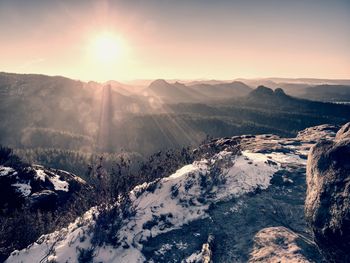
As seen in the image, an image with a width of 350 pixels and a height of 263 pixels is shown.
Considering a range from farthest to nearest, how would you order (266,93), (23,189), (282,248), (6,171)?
(266,93) → (6,171) → (23,189) → (282,248)

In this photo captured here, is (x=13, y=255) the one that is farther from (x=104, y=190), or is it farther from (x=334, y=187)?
(x=334, y=187)

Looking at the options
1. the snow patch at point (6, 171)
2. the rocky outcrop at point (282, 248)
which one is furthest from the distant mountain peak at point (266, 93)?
the rocky outcrop at point (282, 248)

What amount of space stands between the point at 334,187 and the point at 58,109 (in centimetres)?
16253

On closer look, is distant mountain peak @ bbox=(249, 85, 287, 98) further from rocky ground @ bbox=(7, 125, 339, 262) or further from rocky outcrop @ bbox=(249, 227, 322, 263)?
rocky outcrop @ bbox=(249, 227, 322, 263)

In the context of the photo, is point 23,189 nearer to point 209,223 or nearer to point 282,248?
point 209,223

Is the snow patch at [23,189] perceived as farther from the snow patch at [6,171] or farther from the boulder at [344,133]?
the boulder at [344,133]

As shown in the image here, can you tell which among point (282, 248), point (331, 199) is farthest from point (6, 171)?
point (331, 199)

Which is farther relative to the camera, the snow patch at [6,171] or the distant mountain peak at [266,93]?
the distant mountain peak at [266,93]

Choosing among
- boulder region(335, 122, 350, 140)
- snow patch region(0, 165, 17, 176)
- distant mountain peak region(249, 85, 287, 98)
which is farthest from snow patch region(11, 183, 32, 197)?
distant mountain peak region(249, 85, 287, 98)

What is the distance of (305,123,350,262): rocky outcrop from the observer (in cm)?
791

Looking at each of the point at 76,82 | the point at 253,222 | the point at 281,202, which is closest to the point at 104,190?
the point at 253,222

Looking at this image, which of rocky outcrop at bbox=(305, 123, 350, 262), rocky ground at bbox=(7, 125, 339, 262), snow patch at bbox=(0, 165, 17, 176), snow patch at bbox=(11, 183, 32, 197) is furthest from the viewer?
snow patch at bbox=(0, 165, 17, 176)

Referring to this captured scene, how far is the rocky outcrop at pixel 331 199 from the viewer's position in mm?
7914

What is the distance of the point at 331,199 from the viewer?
854 centimetres
